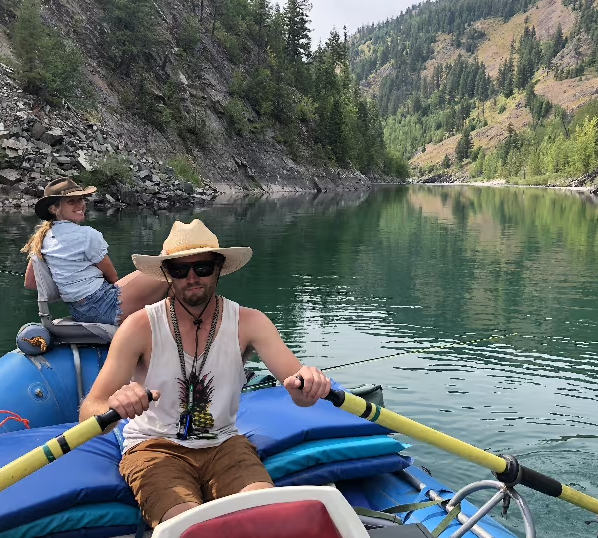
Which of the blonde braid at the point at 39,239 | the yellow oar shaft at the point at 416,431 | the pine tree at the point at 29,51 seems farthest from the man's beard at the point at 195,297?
the pine tree at the point at 29,51

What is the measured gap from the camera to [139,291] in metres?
6.86

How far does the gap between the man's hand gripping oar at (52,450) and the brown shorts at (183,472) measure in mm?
498

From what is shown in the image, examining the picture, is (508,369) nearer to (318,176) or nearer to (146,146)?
(146,146)

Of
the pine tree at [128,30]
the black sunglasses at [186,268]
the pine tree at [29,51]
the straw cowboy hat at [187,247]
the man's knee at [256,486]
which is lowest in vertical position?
the man's knee at [256,486]

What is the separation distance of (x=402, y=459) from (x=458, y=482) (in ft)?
6.73

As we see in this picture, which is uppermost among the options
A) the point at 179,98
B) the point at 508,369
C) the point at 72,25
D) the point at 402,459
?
the point at 72,25

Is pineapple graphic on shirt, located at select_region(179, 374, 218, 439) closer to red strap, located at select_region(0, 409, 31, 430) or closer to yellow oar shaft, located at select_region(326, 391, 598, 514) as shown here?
yellow oar shaft, located at select_region(326, 391, 598, 514)

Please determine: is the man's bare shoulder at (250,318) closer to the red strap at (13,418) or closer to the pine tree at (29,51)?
the red strap at (13,418)

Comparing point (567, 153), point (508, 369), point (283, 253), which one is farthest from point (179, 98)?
point (567, 153)

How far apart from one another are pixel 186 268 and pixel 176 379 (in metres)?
0.69

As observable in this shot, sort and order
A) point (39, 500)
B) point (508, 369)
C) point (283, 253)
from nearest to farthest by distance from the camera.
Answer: point (39, 500), point (508, 369), point (283, 253)

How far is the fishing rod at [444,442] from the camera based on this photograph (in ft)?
12.2

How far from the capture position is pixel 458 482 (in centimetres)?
663

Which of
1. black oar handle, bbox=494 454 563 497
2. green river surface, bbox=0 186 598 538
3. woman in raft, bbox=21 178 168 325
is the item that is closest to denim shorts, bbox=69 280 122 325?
woman in raft, bbox=21 178 168 325
